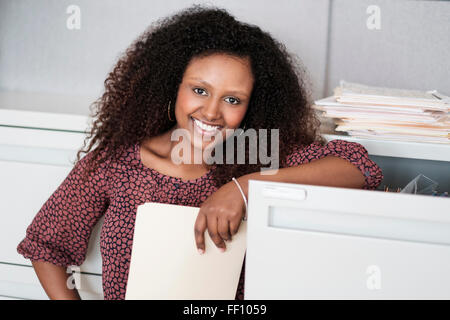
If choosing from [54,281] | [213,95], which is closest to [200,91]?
[213,95]

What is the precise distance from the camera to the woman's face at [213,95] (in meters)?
0.93

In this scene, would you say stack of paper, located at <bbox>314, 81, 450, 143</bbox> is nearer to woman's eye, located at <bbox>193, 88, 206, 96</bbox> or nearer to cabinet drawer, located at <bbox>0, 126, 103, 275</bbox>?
woman's eye, located at <bbox>193, 88, 206, 96</bbox>

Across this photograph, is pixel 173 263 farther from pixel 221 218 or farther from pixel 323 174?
pixel 323 174

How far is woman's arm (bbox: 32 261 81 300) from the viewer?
1.04m

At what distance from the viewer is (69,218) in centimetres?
102

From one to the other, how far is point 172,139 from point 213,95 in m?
0.16

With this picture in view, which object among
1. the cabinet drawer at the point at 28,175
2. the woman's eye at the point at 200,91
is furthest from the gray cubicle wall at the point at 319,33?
the woman's eye at the point at 200,91

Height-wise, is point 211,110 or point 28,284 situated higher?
point 211,110

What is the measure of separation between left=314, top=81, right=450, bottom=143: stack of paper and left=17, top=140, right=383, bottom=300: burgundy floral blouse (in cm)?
11

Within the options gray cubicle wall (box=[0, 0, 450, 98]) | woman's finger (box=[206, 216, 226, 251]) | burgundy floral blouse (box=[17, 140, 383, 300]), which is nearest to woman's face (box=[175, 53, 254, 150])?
burgundy floral blouse (box=[17, 140, 383, 300])

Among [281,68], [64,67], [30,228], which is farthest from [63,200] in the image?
[64,67]

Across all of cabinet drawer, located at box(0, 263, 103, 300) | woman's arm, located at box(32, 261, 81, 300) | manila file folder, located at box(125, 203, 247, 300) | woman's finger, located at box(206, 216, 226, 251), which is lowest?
cabinet drawer, located at box(0, 263, 103, 300)
